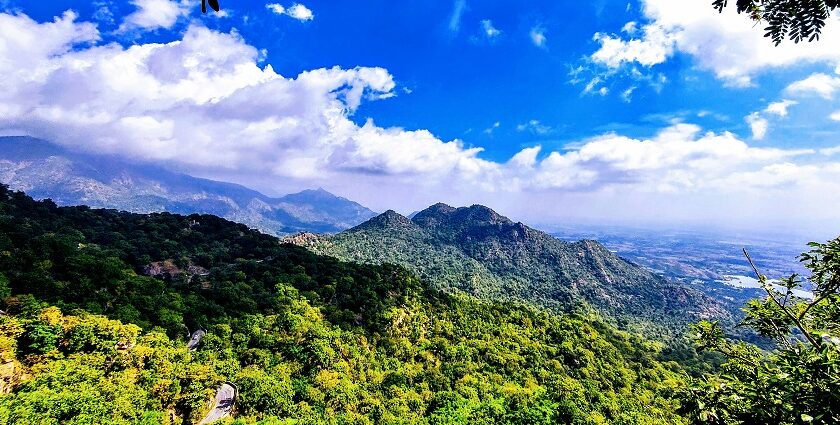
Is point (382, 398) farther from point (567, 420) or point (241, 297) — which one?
point (241, 297)

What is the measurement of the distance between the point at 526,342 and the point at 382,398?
101 ft

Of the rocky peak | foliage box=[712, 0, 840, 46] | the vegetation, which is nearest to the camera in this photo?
foliage box=[712, 0, 840, 46]

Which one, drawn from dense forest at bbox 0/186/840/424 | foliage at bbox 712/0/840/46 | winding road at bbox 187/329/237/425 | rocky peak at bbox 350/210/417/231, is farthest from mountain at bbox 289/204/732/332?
foliage at bbox 712/0/840/46

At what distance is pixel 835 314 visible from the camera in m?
6.95

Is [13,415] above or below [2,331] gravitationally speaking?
below

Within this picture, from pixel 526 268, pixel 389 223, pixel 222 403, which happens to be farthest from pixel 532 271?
pixel 222 403

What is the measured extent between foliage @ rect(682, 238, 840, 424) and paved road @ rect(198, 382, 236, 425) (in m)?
26.1

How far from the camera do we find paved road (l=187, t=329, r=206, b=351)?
33.2m

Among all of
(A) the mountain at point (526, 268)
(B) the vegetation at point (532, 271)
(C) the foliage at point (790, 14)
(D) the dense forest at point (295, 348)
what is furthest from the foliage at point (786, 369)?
(A) the mountain at point (526, 268)

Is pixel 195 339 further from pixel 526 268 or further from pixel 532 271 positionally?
pixel 526 268

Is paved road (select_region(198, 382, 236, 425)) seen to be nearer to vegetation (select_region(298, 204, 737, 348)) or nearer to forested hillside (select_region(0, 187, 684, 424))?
forested hillside (select_region(0, 187, 684, 424))

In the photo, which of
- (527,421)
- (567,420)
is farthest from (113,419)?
(567,420)

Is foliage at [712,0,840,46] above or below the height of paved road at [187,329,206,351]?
above

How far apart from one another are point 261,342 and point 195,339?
18.6 ft
